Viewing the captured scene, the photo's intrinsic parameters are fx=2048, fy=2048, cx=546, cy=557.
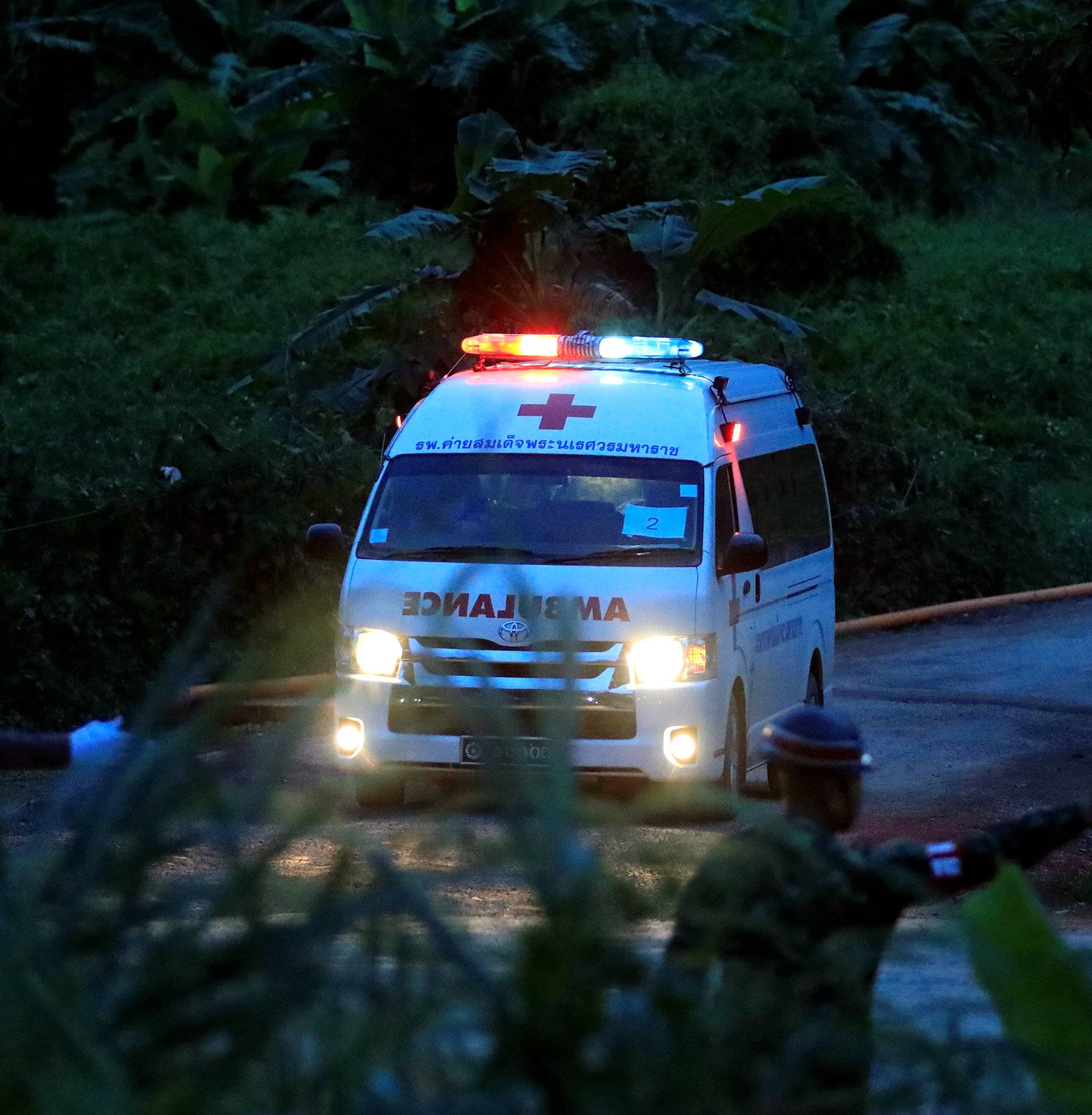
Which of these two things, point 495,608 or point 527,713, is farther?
point 495,608

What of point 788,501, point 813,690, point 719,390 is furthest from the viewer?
point 813,690

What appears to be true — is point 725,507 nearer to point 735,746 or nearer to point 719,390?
point 719,390

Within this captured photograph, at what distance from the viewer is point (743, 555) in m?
10.1

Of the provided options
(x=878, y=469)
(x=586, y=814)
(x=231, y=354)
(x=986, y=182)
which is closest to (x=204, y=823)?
(x=586, y=814)

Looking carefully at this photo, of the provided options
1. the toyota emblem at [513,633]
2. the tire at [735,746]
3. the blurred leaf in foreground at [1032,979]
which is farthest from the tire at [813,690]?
the blurred leaf in foreground at [1032,979]

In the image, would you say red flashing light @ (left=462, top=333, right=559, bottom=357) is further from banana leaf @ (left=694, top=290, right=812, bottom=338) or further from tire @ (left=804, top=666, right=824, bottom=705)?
banana leaf @ (left=694, top=290, right=812, bottom=338)

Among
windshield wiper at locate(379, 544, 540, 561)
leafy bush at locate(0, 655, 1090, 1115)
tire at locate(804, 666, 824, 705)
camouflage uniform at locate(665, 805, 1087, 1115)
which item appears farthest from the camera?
tire at locate(804, 666, 824, 705)

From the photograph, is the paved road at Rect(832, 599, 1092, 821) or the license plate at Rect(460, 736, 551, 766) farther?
the paved road at Rect(832, 599, 1092, 821)

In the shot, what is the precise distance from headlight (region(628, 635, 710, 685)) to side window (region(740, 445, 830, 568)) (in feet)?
4.96

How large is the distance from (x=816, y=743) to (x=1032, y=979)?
1148mm

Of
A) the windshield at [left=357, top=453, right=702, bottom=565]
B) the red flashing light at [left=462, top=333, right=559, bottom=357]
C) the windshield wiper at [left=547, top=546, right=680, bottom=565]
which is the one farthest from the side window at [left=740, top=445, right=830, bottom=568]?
the red flashing light at [left=462, top=333, right=559, bottom=357]

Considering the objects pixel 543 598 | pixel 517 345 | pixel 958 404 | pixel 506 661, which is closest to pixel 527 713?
pixel 506 661

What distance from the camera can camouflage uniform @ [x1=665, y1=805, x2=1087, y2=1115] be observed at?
2072mm

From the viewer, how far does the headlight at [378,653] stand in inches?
395
